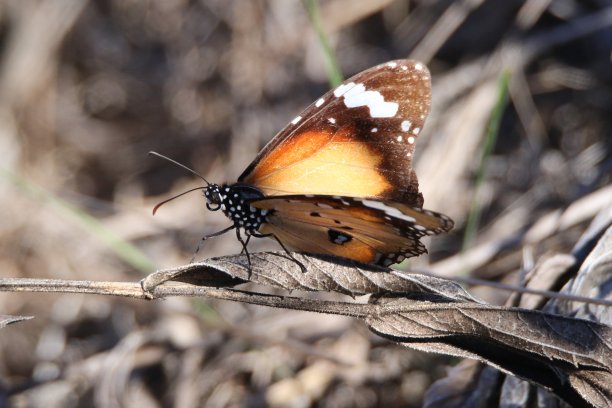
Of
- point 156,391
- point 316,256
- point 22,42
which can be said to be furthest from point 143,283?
point 22,42

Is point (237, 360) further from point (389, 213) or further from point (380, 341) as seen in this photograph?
point (389, 213)

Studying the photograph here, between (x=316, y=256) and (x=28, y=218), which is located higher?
(x=28, y=218)

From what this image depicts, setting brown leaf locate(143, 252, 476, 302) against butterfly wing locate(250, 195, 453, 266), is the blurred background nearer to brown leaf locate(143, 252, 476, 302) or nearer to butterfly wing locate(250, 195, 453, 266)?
butterfly wing locate(250, 195, 453, 266)

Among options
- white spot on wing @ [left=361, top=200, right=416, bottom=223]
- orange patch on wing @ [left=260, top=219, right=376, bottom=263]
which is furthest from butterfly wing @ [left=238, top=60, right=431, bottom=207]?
white spot on wing @ [left=361, top=200, right=416, bottom=223]

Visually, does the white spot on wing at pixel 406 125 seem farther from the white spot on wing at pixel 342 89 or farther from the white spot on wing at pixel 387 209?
the white spot on wing at pixel 387 209

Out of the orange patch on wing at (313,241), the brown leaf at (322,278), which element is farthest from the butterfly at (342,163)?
the brown leaf at (322,278)

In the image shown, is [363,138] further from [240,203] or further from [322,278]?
[322,278]
